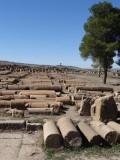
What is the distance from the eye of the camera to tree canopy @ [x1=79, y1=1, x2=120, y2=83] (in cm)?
3095

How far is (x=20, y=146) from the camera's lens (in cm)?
933

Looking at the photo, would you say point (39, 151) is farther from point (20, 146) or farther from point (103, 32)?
point (103, 32)

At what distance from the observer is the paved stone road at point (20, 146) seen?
27.9ft

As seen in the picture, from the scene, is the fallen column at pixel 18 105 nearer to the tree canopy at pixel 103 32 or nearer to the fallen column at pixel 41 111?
the fallen column at pixel 41 111

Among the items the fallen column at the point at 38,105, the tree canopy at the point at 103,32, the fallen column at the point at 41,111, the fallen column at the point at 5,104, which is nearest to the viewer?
the fallen column at the point at 41,111

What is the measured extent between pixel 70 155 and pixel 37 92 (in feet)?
33.6

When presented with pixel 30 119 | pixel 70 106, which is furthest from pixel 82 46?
pixel 30 119

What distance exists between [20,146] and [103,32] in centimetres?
2288

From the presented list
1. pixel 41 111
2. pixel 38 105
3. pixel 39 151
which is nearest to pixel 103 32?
pixel 38 105

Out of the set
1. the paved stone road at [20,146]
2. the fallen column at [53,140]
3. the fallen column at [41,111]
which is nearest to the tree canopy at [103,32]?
the fallen column at [41,111]

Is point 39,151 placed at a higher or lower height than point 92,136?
lower

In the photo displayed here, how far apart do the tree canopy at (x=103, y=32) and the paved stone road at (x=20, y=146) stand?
21.1 m

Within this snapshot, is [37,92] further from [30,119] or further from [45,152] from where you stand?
[45,152]

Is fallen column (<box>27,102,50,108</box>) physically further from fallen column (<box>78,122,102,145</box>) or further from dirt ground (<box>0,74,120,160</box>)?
fallen column (<box>78,122,102,145</box>)
